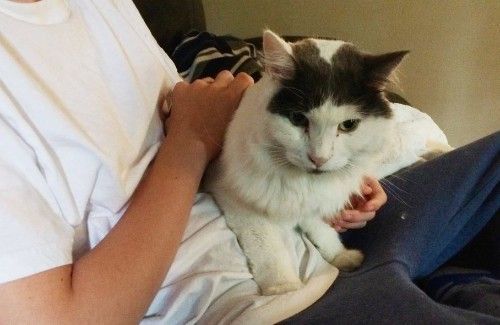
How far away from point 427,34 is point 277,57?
1.42m

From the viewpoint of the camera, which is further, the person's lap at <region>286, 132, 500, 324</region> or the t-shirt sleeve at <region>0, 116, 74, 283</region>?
the person's lap at <region>286, 132, 500, 324</region>

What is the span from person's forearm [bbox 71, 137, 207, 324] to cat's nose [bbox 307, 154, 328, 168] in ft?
0.61

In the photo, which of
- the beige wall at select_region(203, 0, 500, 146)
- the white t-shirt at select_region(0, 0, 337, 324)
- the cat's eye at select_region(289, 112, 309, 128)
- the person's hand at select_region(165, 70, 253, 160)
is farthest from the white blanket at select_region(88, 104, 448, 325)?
the beige wall at select_region(203, 0, 500, 146)

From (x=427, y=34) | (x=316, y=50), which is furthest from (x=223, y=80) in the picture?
(x=427, y=34)

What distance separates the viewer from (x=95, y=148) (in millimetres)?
661

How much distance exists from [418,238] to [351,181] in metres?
0.14

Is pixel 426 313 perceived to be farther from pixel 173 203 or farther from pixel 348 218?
pixel 173 203

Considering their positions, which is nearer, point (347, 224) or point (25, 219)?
point (25, 219)

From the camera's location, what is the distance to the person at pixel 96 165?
21.7 inches

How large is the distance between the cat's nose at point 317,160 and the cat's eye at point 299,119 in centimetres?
5

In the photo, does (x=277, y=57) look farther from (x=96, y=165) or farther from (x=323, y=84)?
(x=96, y=165)

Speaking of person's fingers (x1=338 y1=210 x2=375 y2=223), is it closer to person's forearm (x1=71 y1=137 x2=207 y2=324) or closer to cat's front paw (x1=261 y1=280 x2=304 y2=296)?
cat's front paw (x1=261 y1=280 x2=304 y2=296)

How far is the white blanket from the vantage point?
680 millimetres

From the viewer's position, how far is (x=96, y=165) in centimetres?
67
